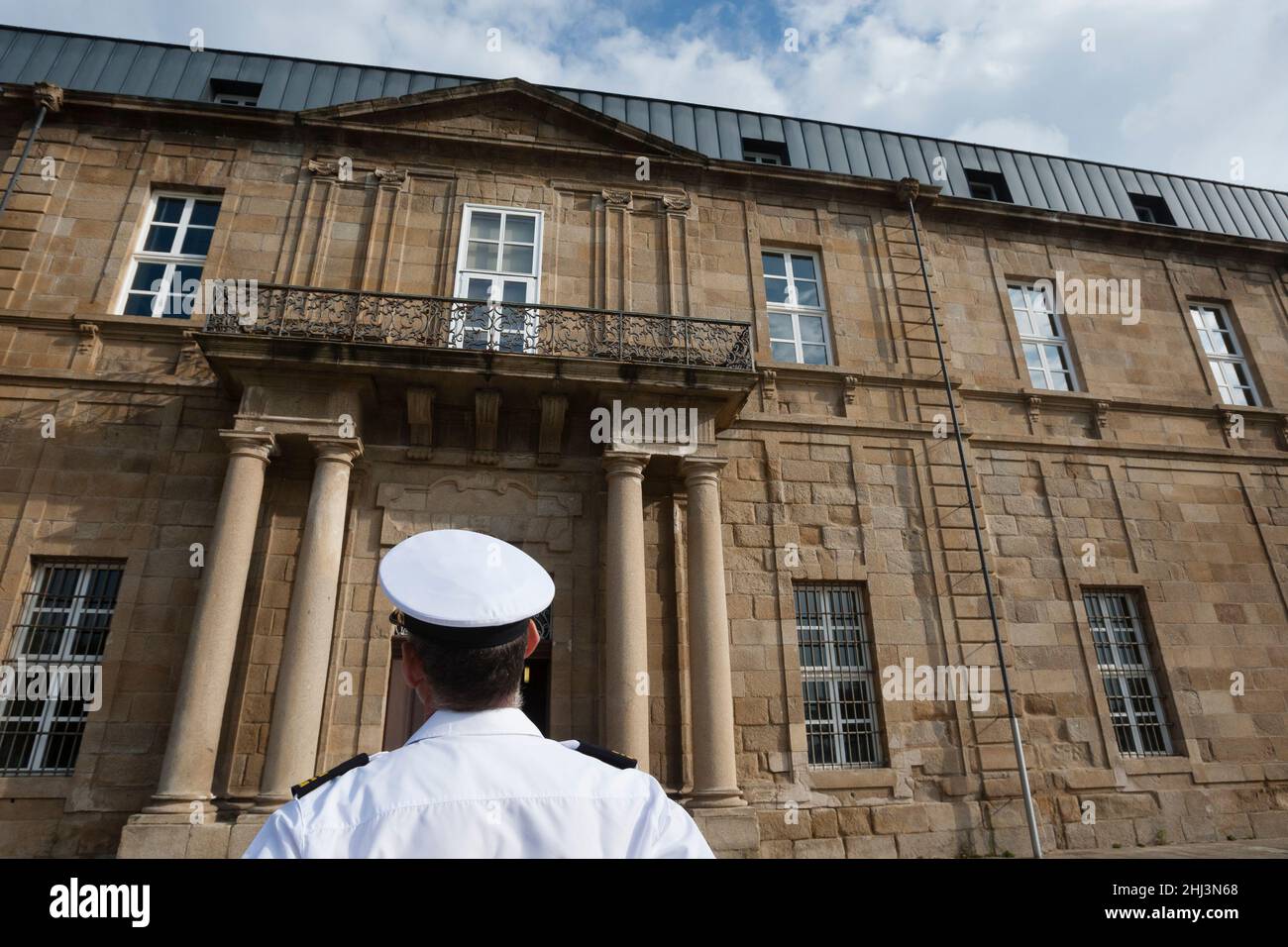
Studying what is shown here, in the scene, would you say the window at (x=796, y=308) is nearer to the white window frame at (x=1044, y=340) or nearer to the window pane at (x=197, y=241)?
the white window frame at (x=1044, y=340)

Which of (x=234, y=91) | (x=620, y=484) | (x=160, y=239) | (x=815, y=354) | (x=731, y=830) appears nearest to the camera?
(x=731, y=830)

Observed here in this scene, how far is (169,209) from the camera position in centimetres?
1211

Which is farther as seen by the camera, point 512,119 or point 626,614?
point 512,119

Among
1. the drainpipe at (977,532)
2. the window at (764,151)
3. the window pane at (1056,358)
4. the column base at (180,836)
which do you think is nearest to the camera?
the column base at (180,836)

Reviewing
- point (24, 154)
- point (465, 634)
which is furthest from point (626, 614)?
point (24, 154)

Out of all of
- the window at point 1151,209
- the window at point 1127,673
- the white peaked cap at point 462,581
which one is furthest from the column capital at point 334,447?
the window at point 1151,209

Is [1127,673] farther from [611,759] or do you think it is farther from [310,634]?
[611,759]

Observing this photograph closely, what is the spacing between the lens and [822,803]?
31.7ft

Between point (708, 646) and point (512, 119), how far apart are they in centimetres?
1046

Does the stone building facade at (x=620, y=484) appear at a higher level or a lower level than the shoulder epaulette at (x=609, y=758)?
higher

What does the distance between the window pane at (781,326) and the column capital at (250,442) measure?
8.40 m

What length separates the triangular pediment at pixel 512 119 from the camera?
1277 cm

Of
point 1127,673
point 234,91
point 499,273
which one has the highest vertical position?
point 234,91
